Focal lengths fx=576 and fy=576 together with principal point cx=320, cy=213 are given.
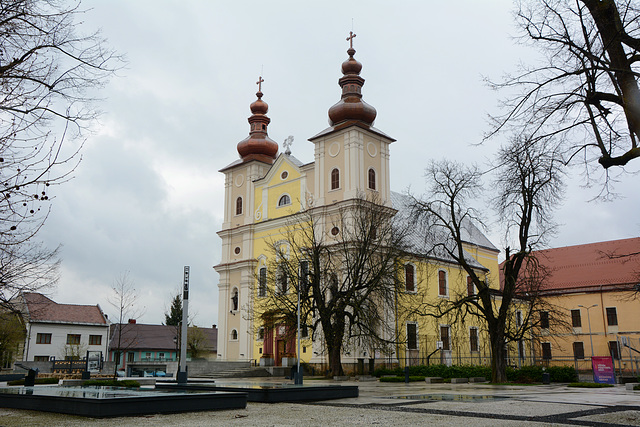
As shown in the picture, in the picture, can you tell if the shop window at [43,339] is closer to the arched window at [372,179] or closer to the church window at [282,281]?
the church window at [282,281]

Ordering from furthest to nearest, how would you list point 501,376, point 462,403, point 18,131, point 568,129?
point 501,376, point 462,403, point 568,129, point 18,131

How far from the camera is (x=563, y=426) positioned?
32.9ft

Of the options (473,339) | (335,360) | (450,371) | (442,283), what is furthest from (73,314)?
(450,371)

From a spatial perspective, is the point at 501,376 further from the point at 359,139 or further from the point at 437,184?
the point at 359,139

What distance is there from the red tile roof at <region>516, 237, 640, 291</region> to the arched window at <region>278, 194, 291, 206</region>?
75.6 feet

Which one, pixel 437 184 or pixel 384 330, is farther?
pixel 384 330

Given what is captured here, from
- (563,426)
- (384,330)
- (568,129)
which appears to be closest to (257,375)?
(384,330)

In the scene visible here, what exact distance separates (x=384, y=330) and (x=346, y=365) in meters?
3.14

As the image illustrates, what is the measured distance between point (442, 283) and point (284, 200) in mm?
13922

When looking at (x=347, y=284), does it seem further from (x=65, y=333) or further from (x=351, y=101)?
(x=65, y=333)

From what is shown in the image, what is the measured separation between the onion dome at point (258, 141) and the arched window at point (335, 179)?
8745mm

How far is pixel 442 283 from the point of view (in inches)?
A: 1766

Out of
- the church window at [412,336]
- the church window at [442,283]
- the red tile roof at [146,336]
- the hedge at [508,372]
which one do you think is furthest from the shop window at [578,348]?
the red tile roof at [146,336]

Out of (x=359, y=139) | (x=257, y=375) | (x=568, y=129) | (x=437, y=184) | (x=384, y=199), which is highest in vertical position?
(x=359, y=139)
